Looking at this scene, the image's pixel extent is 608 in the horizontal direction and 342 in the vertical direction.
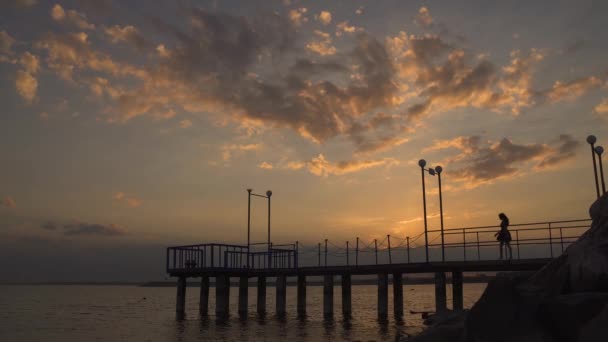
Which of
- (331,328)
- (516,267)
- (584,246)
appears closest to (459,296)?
(516,267)

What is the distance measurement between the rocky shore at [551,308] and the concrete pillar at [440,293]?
15.1 metres

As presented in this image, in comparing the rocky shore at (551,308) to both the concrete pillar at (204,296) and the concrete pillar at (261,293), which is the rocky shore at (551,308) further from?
the concrete pillar at (204,296)

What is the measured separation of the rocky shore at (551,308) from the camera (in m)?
13.6

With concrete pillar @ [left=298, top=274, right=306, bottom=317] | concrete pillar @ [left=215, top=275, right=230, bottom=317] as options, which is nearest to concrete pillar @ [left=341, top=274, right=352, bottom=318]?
concrete pillar @ [left=298, top=274, right=306, bottom=317]

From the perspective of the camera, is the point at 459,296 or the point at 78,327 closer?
the point at 459,296

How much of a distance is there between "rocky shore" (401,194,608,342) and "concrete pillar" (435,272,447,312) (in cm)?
1508

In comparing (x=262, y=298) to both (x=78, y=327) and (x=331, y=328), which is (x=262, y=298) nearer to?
(x=331, y=328)

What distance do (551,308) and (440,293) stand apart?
700 inches

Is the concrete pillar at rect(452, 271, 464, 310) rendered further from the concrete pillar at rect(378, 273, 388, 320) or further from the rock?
the rock

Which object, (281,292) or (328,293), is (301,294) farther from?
(328,293)

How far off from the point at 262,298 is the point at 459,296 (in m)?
17.9

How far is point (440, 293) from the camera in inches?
1254

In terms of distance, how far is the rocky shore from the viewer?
13.6 m

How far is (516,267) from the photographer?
93.2 feet
